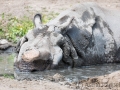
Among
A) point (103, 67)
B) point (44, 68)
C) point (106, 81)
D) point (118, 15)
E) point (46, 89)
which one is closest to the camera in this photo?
point (46, 89)

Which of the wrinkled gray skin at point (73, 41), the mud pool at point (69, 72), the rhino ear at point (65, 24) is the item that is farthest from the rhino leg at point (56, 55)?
the rhino ear at point (65, 24)

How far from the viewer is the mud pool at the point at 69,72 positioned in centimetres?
1039

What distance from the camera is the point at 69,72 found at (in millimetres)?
11070

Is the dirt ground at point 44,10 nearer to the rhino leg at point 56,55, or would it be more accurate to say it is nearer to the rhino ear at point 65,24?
the rhino leg at point 56,55

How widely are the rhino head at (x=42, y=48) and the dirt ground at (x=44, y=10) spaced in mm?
1689

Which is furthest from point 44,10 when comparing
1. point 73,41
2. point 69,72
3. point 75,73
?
point 75,73

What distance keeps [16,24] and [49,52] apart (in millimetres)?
4193

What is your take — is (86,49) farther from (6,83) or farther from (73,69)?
(6,83)

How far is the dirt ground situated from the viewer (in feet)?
28.3

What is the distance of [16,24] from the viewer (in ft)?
49.8

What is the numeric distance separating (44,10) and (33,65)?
18.9 ft

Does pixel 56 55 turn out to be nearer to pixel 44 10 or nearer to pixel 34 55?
pixel 34 55

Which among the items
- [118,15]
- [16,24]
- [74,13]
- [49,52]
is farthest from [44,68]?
[16,24]

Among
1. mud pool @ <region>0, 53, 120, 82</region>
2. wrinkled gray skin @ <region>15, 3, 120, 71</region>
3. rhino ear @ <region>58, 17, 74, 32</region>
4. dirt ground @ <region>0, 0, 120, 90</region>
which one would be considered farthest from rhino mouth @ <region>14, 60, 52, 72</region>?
dirt ground @ <region>0, 0, 120, 90</region>
